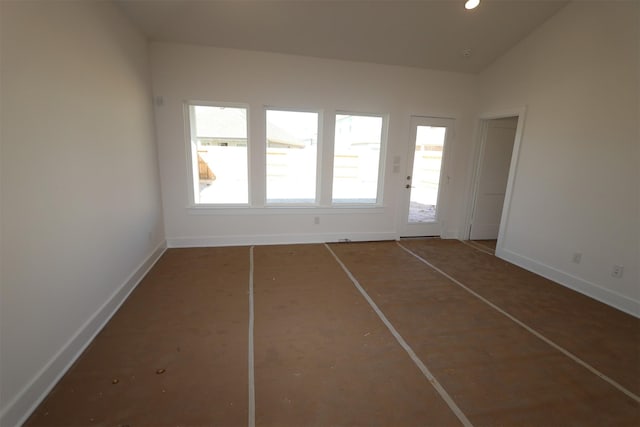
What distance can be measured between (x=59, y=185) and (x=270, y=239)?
278cm

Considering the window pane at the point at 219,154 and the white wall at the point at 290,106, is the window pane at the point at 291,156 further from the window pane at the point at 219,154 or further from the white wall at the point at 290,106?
the window pane at the point at 219,154

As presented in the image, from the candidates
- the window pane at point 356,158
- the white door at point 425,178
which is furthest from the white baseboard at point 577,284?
the window pane at point 356,158

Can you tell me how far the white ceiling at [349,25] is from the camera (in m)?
3.06

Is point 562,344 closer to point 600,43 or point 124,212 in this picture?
point 600,43

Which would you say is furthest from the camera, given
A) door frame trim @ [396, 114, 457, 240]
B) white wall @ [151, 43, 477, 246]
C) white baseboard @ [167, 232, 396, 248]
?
door frame trim @ [396, 114, 457, 240]

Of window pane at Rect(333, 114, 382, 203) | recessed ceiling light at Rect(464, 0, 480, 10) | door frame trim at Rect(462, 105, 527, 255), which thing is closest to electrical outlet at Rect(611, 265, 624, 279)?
door frame trim at Rect(462, 105, 527, 255)

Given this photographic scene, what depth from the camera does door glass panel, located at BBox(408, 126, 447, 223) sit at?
183 inches

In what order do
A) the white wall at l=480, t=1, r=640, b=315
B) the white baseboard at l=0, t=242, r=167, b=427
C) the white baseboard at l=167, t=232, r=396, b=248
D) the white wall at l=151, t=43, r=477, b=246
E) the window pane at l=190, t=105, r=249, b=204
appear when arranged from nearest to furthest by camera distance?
1. the white baseboard at l=0, t=242, r=167, b=427
2. the white wall at l=480, t=1, r=640, b=315
3. the white wall at l=151, t=43, r=477, b=246
4. the window pane at l=190, t=105, r=249, b=204
5. the white baseboard at l=167, t=232, r=396, b=248

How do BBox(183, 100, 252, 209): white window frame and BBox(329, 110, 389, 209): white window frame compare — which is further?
BBox(329, 110, 389, 209): white window frame

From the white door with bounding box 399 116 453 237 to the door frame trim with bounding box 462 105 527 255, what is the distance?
0.44 metres

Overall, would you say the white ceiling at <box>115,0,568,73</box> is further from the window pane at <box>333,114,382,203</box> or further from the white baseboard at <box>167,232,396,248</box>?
the white baseboard at <box>167,232,396,248</box>

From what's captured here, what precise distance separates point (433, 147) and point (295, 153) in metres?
2.33

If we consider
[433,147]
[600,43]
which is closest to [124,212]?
[433,147]

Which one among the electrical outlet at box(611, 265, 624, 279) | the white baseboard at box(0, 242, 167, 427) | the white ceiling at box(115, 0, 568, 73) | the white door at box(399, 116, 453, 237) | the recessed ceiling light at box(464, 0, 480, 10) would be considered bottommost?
the white baseboard at box(0, 242, 167, 427)
